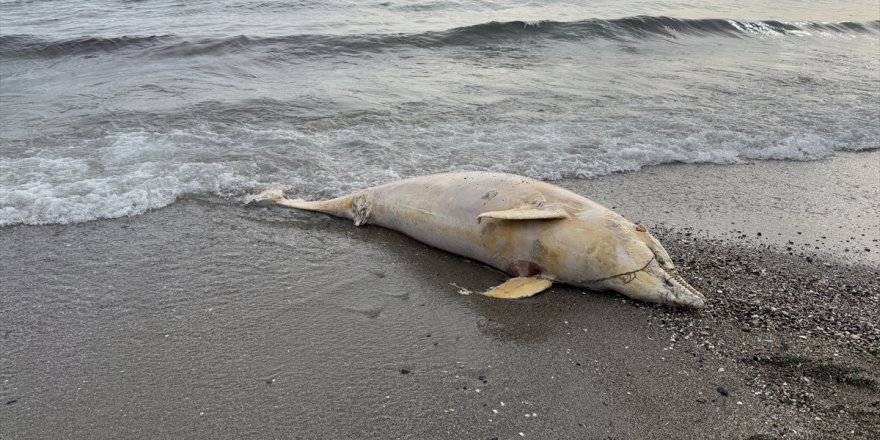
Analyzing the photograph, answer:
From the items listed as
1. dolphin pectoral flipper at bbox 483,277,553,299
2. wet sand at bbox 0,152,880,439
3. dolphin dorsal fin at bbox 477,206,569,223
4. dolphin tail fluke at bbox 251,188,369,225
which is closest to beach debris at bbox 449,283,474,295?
wet sand at bbox 0,152,880,439

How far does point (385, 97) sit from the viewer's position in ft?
36.1

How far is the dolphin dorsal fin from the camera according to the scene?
16.8 feet

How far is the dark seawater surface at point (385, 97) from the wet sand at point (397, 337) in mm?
1414

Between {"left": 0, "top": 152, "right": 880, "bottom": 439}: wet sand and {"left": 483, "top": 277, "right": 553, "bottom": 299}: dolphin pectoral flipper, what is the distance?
76 mm

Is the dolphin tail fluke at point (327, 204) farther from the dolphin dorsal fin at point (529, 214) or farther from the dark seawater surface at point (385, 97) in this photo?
the dolphin dorsal fin at point (529, 214)

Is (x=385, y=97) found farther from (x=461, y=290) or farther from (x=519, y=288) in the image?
(x=519, y=288)

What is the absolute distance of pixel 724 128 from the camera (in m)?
9.52

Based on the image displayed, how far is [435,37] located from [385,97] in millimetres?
5742

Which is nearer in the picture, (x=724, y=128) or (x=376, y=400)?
(x=376, y=400)

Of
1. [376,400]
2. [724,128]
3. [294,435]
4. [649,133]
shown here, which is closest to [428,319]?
[376,400]

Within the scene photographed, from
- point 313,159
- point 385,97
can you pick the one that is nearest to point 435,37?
point 385,97

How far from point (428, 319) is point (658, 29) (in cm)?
1603

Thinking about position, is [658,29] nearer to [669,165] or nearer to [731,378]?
[669,165]

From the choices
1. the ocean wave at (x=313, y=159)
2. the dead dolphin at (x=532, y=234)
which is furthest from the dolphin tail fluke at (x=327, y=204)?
the ocean wave at (x=313, y=159)
